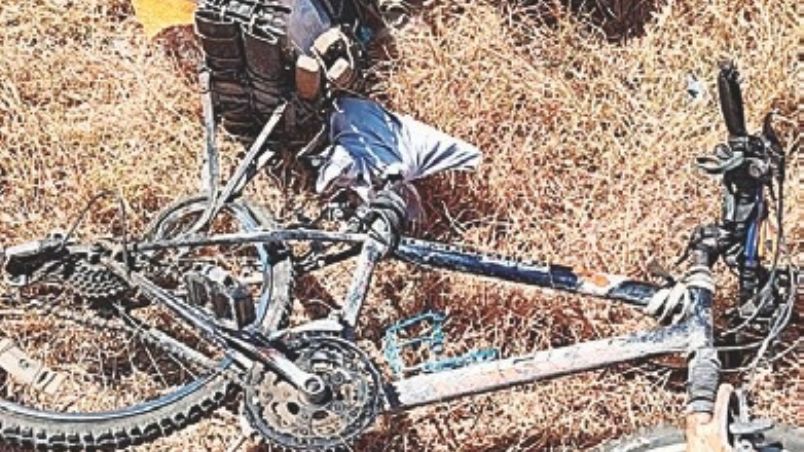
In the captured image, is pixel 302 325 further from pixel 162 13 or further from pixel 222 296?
pixel 162 13

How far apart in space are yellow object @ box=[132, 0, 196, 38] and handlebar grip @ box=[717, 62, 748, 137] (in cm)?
145

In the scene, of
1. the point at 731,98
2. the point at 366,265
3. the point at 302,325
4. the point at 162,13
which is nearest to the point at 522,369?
the point at 366,265

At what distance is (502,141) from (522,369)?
3.21 feet

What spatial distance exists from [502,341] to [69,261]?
1.04 m

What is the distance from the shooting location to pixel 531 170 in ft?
13.3

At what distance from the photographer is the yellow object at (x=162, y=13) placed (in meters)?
4.02

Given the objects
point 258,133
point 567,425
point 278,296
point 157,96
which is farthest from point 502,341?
point 157,96

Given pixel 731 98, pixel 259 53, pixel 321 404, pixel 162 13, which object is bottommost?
pixel 321 404

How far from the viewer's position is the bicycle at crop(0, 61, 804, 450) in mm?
3164

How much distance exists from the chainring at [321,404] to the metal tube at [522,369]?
82mm

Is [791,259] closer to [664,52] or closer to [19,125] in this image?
[664,52]

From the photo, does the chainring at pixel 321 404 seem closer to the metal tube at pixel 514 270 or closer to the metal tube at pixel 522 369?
the metal tube at pixel 522 369

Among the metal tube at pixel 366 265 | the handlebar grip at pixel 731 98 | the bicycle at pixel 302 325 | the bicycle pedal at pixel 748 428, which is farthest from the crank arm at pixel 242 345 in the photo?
the handlebar grip at pixel 731 98

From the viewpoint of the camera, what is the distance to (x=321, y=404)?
124 inches
